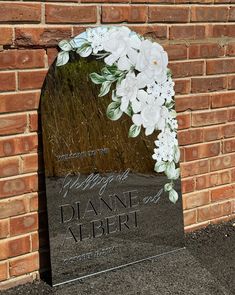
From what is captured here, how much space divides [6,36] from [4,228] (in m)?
0.96

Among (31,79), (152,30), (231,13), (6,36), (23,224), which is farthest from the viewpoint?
(231,13)

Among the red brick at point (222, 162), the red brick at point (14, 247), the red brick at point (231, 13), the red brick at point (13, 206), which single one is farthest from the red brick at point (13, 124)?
the red brick at point (231, 13)

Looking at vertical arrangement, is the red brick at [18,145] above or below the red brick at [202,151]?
above

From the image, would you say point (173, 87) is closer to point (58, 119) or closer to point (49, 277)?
point (58, 119)

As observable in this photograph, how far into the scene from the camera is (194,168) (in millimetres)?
3391

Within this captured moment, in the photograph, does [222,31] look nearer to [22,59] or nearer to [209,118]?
[209,118]

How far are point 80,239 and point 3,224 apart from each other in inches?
16.3

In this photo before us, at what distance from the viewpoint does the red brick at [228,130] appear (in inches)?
138

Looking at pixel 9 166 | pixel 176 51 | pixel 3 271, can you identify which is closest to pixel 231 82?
pixel 176 51

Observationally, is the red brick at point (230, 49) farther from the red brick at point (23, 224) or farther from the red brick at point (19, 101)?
the red brick at point (23, 224)

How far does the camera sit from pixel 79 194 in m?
2.82

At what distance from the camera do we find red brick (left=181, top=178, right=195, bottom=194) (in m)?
3.35

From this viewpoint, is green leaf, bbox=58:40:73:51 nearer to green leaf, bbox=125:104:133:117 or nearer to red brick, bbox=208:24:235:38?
green leaf, bbox=125:104:133:117

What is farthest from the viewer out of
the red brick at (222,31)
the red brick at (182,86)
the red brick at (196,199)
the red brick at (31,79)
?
the red brick at (196,199)
